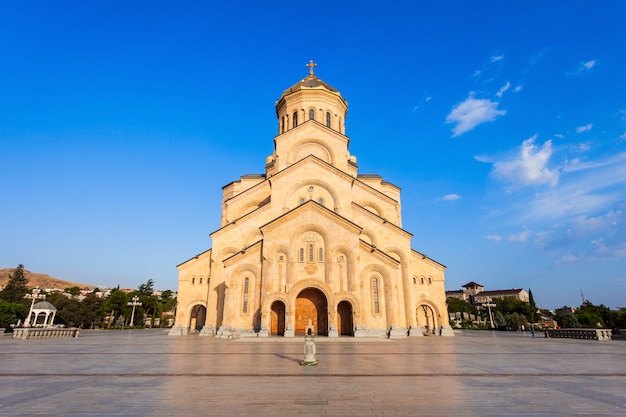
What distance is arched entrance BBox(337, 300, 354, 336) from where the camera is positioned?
75.8 ft

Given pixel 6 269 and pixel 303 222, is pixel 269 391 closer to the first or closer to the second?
pixel 303 222

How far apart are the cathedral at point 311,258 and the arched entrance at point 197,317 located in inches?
5.1

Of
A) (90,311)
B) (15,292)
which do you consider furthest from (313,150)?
(15,292)

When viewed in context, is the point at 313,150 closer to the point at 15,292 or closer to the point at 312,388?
the point at 312,388

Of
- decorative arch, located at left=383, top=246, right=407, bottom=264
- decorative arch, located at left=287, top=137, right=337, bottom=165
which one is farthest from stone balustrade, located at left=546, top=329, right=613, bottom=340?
decorative arch, located at left=287, top=137, right=337, bottom=165

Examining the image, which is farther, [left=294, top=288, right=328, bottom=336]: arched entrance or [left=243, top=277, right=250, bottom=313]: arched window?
[left=294, top=288, right=328, bottom=336]: arched entrance

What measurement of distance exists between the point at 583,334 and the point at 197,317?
3277 centimetres

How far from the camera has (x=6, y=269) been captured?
143000 mm

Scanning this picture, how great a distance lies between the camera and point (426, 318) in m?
31.1

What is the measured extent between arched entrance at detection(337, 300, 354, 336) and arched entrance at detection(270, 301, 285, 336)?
13.4 ft

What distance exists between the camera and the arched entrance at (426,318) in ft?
94.2

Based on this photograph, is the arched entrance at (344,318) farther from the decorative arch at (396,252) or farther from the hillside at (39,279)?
the hillside at (39,279)

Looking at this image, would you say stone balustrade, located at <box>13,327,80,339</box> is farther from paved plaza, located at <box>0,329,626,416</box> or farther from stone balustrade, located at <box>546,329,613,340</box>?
stone balustrade, located at <box>546,329,613,340</box>

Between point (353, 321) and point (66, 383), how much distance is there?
16840 millimetres
